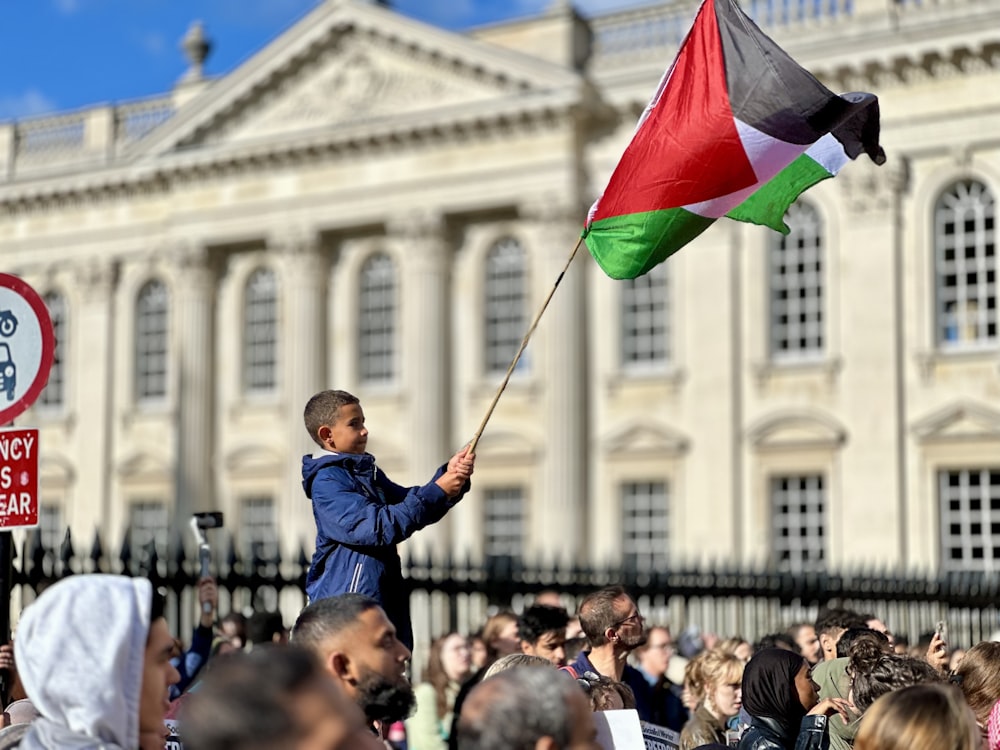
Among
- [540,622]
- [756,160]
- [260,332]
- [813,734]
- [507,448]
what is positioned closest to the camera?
[813,734]

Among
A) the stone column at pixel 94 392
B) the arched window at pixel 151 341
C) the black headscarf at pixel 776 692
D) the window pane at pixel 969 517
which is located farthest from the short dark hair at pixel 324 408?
the stone column at pixel 94 392

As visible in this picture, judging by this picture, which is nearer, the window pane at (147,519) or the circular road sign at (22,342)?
the circular road sign at (22,342)

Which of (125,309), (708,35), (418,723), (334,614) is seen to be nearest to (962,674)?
(334,614)

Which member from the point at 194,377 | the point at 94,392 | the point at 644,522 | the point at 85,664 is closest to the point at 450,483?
the point at 85,664

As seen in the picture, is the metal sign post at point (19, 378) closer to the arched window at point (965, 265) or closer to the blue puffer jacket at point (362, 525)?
the blue puffer jacket at point (362, 525)

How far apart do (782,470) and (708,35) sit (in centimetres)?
1966

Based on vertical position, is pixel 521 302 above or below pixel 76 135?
below

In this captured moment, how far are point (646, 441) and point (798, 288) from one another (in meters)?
3.76

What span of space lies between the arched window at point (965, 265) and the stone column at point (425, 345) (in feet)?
30.1

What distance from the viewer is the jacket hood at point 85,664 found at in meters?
3.56

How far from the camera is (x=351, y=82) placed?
1254 inches

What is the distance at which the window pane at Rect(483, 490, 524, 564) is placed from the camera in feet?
98.5

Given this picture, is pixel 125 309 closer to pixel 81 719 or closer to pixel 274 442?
pixel 274 442

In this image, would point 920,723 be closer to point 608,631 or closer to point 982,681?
point 982,681
